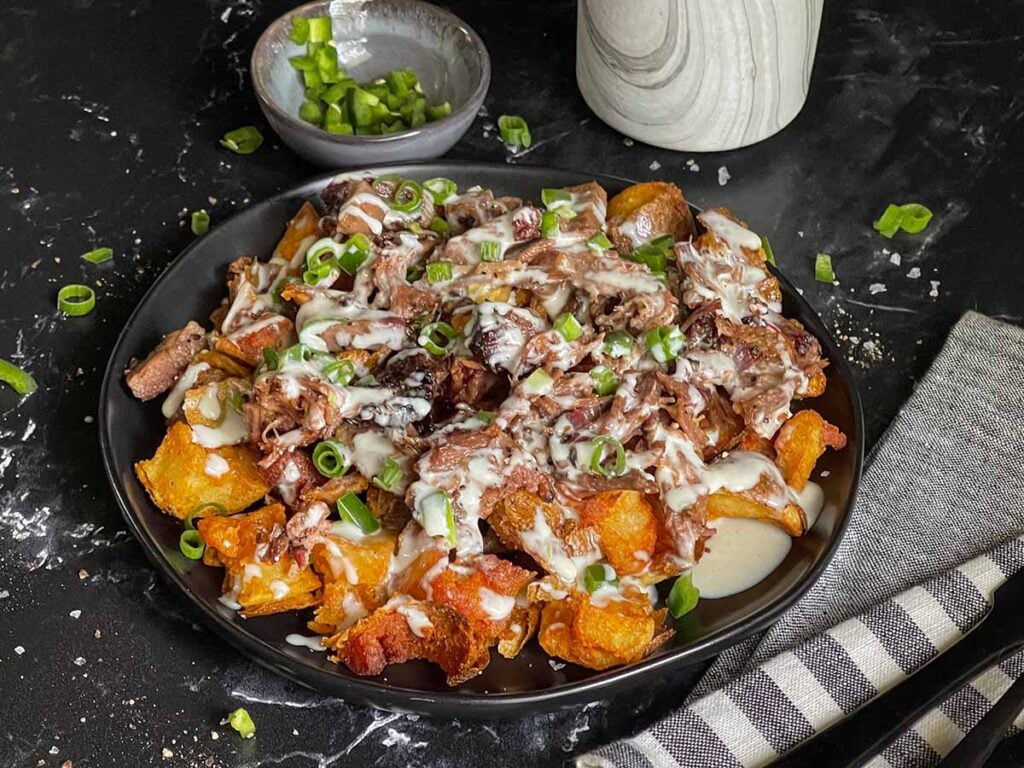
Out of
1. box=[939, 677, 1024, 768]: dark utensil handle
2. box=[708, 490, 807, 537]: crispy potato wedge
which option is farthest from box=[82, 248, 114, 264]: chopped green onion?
box=[939, 677, 1024, 768]: dark utensil handle

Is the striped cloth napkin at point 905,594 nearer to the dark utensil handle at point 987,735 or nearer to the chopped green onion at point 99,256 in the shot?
the dark utensil handle at point 987,735

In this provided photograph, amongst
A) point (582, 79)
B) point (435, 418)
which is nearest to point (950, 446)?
point (435, 418)

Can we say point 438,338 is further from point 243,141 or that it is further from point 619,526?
point 243,141

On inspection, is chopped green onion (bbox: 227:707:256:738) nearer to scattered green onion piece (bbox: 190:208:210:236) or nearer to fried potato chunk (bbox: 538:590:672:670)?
fried potato chunk (bbox: 538:590:672:670)

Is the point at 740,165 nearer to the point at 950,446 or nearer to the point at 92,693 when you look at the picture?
the point at 950,446

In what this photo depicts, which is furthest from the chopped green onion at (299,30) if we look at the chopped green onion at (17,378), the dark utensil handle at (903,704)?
the dark utensil handle at (903,704)

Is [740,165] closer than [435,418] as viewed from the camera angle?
No
